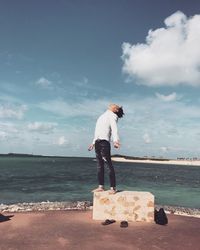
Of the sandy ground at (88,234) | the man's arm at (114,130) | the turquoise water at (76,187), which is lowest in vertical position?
the turquoise water at (76,187)

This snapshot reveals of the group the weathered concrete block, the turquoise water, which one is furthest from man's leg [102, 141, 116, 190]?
the turquoise water

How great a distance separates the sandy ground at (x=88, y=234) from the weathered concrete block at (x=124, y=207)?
0.29 meters

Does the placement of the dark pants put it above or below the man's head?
below

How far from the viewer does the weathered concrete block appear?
9953 millimetres

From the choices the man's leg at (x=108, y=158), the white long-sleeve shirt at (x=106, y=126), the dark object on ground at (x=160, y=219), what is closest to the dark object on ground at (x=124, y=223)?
the dark object on ground at (x=160, y=219)

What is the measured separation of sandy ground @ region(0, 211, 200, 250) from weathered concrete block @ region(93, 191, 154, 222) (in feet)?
0.94

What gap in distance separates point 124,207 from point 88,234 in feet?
5.69

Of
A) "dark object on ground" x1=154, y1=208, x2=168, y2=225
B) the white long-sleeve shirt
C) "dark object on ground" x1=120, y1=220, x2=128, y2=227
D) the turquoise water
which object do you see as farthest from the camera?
the turquoise water

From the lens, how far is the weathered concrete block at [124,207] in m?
9.95

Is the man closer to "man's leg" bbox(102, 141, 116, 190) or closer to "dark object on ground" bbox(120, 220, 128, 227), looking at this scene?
"man's leg" bbox(102, 141, 116, 190)

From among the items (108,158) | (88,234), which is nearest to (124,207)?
(108,158)

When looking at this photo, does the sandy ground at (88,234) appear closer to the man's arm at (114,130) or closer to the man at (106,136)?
the man at (106,136)

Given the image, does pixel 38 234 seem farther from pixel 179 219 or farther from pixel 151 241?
pixel 179 219

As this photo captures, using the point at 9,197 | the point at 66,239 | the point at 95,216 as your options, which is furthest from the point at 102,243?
the point at 9,197
